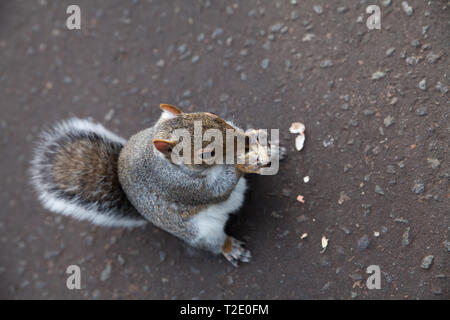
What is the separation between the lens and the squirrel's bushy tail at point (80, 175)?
74.2 inches

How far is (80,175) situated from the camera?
188 cm

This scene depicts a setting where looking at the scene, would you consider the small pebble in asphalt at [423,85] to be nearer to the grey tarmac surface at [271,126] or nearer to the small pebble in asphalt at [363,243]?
the grey tarmac surface at [271,126]

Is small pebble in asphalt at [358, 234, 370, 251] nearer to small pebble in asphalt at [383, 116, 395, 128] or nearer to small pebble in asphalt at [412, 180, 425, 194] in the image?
small pebble in asphalt at [412, 180, 425, 194]

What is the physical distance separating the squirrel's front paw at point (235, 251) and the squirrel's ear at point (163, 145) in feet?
2.43

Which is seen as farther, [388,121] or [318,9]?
[318,9]

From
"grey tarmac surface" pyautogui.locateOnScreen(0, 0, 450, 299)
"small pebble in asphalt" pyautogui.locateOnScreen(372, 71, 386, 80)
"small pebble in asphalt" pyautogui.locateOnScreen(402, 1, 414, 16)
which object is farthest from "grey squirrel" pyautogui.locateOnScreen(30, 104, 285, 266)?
"small pebble in asphalt" pyautogui.locateOnScreen(402, 1, 414, 16)

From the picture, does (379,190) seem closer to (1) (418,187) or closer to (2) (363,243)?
(1) (418,187)

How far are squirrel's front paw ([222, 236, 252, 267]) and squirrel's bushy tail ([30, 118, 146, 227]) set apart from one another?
558 millimetres

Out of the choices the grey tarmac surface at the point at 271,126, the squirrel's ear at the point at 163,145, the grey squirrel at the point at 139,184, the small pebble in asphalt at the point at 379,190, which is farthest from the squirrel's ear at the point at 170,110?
the small pebble in asphalt at the point at 379,190

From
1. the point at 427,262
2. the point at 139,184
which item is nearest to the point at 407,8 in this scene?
the point at 427,262

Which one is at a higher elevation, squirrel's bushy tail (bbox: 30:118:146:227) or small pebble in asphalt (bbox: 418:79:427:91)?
small pebble in asphalt (bbox: 418:79:427:91)

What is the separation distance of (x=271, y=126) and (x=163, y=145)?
841 mm

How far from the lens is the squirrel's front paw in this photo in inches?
81.8

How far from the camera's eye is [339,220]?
197 cm
